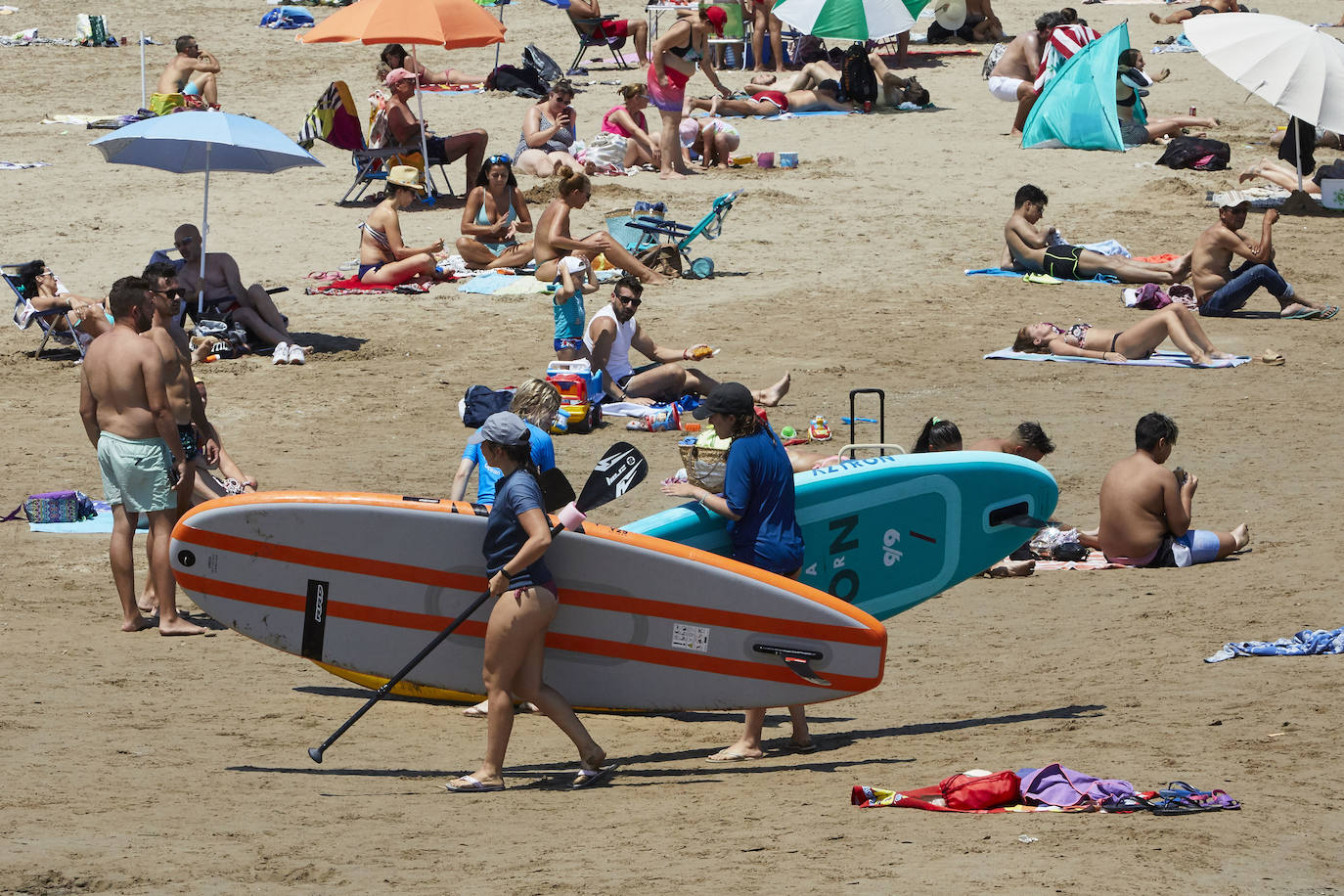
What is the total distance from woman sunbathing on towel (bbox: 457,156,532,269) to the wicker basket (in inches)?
325

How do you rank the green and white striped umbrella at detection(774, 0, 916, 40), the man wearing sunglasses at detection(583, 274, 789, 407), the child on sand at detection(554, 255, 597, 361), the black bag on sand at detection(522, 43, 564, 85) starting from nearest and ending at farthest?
1. the man wearing sunglasses at detection(583, 274, 789, 407)
2. the child on sand at detection(554, 255, 597, 361)
3. the green and white striped umbrella at detection(774, 0, 916, 40)
4. the black bag on sand at detection(522, 43, 564, 85)

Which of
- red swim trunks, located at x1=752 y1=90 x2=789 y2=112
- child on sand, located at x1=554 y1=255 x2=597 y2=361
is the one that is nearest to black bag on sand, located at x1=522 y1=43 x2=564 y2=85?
red swim trunks, located at x1=752 y1=90 x2=789 y2=112

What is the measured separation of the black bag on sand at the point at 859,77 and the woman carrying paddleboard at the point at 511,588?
15.7 meters

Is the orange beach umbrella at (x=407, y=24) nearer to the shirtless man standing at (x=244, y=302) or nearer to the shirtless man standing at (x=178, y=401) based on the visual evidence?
the shirtless man standing at (x=244, y=302)

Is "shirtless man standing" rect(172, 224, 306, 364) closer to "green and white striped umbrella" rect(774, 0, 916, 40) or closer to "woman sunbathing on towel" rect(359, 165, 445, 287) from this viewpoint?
"woman sunbathing on towel" rect(359, 165, 445, 287)

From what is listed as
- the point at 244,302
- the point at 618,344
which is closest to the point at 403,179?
the point at 244,302

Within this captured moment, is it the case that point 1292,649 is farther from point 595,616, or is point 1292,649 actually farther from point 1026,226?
point 1026,226

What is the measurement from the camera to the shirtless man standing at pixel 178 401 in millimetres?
7309

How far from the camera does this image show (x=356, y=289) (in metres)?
13.7

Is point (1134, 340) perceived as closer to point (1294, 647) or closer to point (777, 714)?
point (1294, 647)

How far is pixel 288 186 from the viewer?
17.0 meters

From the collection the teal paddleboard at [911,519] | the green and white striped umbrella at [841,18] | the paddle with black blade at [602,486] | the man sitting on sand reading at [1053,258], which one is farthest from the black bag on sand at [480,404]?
the green and white striped umbrella at [841,18]

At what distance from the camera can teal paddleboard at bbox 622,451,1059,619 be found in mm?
7020

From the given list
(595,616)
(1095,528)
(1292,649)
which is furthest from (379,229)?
(1292,649)
